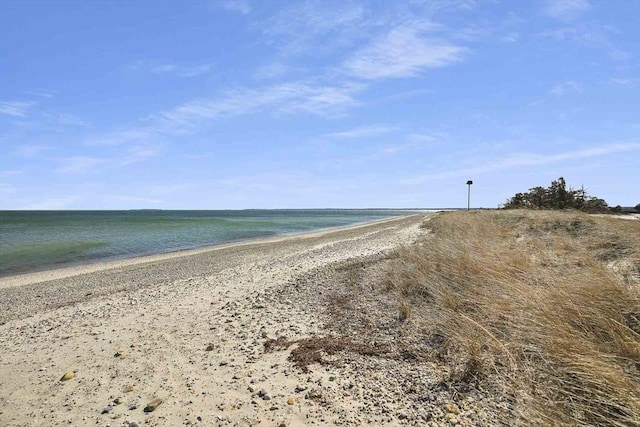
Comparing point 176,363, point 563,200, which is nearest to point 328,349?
point 176,363

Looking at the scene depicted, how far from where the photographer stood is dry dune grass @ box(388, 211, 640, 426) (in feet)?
13.9

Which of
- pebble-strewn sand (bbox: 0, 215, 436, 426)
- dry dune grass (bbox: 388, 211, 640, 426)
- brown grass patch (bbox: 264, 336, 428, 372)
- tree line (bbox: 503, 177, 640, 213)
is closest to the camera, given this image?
dry dune grass (bbox: 388, 211, 640, 426)

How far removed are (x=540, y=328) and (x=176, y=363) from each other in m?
5.29

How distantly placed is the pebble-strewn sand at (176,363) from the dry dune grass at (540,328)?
4.58 ft

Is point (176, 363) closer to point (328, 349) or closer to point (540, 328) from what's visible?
point (328, 349)

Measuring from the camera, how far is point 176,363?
20.5 ft

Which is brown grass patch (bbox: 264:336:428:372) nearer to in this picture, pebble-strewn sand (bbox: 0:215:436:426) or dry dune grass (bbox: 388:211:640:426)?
pebble-strewn sand (bbox: 0:215:436:426)

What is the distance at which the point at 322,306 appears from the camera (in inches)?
356

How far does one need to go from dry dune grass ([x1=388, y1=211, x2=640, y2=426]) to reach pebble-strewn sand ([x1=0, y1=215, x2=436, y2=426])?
140cm

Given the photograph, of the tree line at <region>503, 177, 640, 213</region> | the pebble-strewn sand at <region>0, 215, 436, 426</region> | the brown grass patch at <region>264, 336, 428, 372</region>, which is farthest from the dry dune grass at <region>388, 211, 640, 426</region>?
the tree line at <region>503, 177, 640, 213</region>

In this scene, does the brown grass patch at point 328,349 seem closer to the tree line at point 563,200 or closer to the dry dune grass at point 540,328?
the dry dune grass at point 540,328

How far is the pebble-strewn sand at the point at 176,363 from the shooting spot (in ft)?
15.7

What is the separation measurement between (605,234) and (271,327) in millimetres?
11781

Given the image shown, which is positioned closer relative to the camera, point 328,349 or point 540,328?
point 540,328
